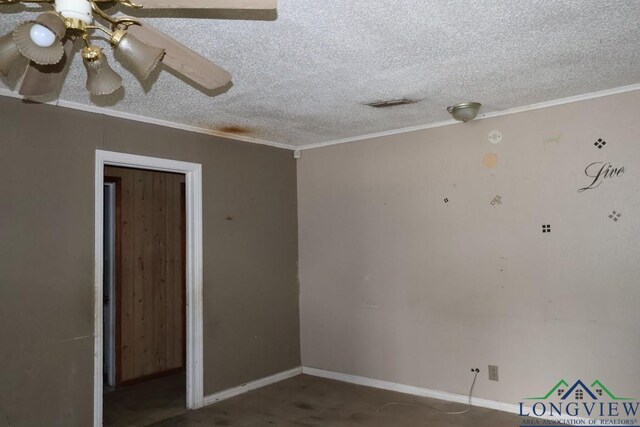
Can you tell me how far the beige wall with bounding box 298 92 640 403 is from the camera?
10.8 ft

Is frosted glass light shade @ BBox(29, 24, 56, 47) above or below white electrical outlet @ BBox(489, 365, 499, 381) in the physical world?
above

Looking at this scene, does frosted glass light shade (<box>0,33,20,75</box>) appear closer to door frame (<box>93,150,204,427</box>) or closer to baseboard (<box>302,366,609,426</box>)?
door frame (<box>93,150,204,427</box>)

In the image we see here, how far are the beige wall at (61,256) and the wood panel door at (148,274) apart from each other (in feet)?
3.74

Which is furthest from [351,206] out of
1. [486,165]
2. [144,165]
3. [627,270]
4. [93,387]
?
[93,387]

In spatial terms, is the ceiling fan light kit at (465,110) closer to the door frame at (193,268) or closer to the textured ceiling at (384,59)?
the textured ceiling at (384,59)

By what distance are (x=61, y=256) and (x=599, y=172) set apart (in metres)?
3.73

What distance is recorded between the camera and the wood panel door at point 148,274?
470cm

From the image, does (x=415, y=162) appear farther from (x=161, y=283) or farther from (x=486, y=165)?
Result: (x=161, y=283)

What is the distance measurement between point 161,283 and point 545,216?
3.74 metres

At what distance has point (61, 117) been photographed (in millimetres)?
3232

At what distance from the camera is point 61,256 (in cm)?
318

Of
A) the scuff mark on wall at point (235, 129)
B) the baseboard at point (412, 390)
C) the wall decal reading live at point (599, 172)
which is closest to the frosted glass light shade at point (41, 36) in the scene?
the scuff mark on wall at point (235, 129)

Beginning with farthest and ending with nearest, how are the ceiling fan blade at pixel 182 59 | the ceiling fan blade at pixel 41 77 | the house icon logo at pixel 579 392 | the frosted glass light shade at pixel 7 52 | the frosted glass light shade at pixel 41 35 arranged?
the house icon logo at pixel 579 392
the ceiling fan blade at pixel 41 77
the ceiling fan blade at pixel 182 59
the frosted glass light shade at pixel 7 52
the frosted glass light shade at pixel 41 35

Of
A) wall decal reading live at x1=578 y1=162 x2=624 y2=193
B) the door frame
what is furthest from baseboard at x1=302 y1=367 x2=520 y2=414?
wall decal reading live at x1=578 y1=162 x2=624 y2=193
